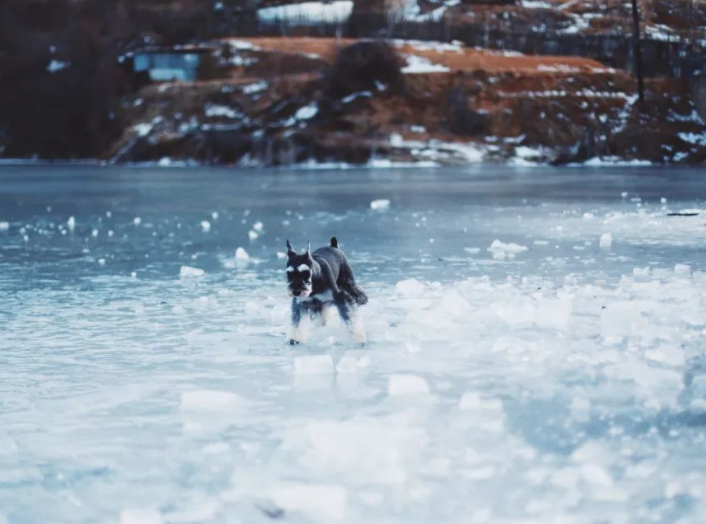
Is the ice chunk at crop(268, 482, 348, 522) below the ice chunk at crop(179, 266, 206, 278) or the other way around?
the other way around

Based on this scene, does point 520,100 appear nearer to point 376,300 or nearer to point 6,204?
point 6,204

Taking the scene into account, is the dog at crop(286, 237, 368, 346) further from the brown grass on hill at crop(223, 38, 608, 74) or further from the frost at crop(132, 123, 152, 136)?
the frost at crop(132, 123, 152, 136)

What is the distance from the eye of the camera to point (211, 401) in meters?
5.82

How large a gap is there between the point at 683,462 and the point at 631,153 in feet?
192

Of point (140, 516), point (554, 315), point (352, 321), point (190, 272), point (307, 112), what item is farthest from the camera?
point (307, 112)

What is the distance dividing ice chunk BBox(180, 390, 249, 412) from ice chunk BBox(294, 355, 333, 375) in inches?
31.5

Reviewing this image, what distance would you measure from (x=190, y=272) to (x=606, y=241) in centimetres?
634

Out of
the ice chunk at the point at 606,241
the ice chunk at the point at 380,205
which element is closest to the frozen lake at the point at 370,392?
the ice chunk at the point at 606,241

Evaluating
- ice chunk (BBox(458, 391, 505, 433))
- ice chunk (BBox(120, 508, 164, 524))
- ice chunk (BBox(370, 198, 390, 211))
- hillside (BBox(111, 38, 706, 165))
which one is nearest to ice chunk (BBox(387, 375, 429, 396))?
ice chunk (BBox(458, 391, 505, 433))

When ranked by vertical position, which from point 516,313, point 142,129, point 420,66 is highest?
point 420,66

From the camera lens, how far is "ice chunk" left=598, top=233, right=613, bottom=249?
47.8 ft

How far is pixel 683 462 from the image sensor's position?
4.72 metres

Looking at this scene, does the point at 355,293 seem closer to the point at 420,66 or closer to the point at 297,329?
the point at 297,329

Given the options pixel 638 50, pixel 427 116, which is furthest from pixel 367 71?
pixel 638 50
